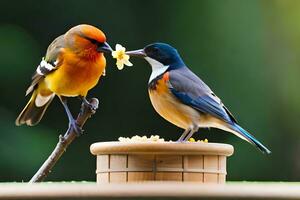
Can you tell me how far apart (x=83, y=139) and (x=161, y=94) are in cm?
458

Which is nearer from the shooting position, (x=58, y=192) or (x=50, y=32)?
(x=58, y=192)

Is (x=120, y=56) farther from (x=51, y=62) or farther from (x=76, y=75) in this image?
(x=51, y=62)

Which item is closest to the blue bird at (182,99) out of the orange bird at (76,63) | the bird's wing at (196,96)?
the bird's wing at (196,96)

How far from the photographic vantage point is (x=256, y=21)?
8.07 m

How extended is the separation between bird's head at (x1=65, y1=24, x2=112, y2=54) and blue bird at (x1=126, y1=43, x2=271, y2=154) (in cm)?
20

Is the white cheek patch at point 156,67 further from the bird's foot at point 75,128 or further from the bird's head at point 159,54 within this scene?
the bird's foot at point 75,128

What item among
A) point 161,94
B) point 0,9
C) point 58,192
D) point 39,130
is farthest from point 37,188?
point 0,9

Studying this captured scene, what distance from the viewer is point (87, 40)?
139 inches

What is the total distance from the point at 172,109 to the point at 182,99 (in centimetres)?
7

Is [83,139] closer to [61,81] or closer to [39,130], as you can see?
[39,130]

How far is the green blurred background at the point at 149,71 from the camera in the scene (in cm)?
752

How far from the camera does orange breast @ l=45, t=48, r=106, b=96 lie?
3.57m

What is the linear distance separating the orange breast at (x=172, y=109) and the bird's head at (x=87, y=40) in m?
0.31

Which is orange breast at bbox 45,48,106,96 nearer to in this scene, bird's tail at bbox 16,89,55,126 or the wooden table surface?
bird's tail at bbox 16,89,55,126
